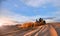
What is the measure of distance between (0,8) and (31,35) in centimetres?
59

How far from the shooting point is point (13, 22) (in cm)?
158

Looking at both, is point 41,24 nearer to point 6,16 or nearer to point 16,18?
point 16,18

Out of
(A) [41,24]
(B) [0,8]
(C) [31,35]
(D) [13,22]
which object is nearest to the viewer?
(C) [31,35]

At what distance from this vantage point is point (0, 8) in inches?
57.4

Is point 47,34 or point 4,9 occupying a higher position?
point 4,9

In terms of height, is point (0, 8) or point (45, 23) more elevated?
point (0, 8)

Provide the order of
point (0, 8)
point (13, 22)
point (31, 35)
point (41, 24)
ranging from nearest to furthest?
point (31, 35), point (0, 8), point (13, 22), point (41, 24)

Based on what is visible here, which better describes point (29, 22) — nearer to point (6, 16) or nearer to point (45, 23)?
point (45, 23)

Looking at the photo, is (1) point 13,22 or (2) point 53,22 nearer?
(1) point 13,22

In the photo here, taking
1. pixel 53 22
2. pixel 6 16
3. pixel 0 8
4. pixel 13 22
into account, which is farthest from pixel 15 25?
pixel 53 22

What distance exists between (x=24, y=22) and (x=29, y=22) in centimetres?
9

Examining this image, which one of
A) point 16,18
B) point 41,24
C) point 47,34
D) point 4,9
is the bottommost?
point 47,34

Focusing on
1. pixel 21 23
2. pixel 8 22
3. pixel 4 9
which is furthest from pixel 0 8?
pixel 21 23

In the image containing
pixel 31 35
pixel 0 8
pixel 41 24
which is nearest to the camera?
pixel 31 35
